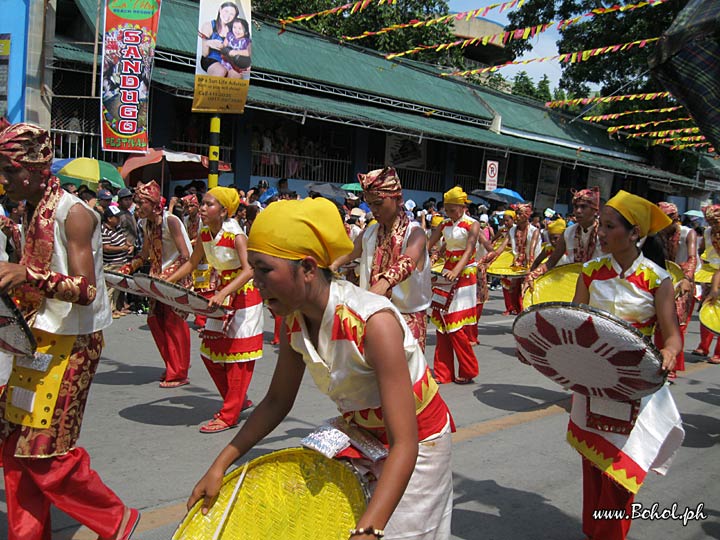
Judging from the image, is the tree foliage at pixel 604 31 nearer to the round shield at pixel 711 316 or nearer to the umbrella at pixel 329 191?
the umbrella at pixel 329 191

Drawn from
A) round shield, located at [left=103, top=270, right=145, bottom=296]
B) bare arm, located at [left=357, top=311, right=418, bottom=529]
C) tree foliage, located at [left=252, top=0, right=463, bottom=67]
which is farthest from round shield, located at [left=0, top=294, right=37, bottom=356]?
tree foliage, located at [left=252, top=0, right=463, bottom=67]

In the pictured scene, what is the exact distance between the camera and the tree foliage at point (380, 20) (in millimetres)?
27797

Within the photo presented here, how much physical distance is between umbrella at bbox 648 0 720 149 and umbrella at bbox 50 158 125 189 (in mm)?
11718

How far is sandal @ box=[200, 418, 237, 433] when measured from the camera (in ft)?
19.4

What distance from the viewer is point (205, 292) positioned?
6965mm

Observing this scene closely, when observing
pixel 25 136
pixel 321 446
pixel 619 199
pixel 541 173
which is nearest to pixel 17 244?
pixel 25 136

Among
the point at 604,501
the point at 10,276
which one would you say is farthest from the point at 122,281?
the point at 604,501

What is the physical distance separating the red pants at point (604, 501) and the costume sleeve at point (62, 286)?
2.64 meters

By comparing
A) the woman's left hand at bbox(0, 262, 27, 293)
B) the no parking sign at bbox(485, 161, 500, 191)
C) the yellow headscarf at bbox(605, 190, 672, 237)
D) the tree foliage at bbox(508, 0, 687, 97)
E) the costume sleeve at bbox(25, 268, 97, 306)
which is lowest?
the costume sleeve at bbox(25, 268, 97, 306)

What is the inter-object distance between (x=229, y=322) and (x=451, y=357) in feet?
9.59

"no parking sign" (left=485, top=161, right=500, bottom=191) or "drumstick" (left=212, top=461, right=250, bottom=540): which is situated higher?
"no parking sign" (left=485, top=161, right=500, bottom=191)

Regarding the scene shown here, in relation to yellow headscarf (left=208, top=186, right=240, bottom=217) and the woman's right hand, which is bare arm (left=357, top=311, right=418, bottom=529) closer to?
the woman's right hand

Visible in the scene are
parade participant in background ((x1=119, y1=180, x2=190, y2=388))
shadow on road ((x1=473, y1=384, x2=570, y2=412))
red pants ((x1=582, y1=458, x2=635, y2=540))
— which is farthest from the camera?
parade participant in background ((x1=119, y1=180, x2=190, y2=388))

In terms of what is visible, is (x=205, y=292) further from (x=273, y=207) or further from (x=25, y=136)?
(x=273, y=207)
